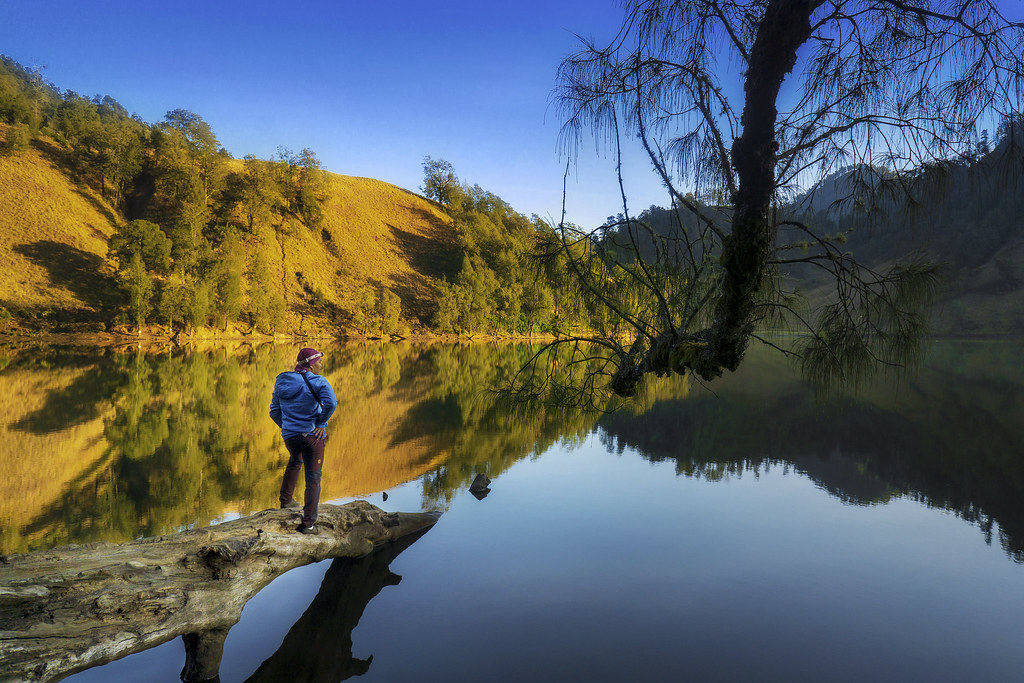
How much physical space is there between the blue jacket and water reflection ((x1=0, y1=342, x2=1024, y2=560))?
61.6 inches

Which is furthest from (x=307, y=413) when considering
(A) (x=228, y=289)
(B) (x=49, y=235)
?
(B) (x=49, y=235)

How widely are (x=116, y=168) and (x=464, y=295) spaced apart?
118 feet

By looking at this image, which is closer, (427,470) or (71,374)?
(427,470)

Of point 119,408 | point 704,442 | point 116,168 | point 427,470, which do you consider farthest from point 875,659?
point 116,168

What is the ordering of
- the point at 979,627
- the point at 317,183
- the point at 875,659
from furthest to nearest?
the point at 317,183 < the point at 979,627 < the point at 875,659

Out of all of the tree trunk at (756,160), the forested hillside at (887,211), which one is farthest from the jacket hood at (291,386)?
the tree trunk at (756,160)

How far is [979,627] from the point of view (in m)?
5.57

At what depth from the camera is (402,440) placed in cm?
1264

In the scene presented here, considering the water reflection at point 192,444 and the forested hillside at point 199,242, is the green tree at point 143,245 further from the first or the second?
the water reflection at point 192,444

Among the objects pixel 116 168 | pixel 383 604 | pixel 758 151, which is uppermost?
pixel 116 168

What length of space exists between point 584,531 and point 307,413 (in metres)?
4.33

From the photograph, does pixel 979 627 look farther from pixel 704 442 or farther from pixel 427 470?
pixel 704 442

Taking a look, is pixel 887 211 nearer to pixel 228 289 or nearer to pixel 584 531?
pixel 584 531

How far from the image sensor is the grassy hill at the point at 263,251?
39.6 metres
